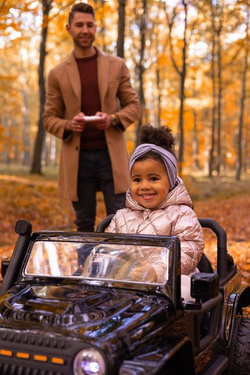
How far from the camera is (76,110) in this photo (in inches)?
219

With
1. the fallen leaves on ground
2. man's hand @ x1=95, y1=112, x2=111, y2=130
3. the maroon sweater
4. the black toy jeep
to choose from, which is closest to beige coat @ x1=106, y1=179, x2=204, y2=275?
the black toy jeep

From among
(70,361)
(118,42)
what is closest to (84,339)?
(70,361)

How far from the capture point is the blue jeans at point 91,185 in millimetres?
5496

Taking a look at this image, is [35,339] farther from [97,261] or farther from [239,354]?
[239,354]

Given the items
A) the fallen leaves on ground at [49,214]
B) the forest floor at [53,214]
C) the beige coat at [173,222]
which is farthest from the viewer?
the fallen leaves on ground at [49,214]

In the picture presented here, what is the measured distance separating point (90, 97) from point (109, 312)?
3.39 meters

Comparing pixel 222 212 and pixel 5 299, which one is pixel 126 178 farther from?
pixel 222 212

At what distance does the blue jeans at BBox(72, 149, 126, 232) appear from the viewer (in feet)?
18.0

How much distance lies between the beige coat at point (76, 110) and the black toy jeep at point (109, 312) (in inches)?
69.4

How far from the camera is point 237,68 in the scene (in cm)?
3362

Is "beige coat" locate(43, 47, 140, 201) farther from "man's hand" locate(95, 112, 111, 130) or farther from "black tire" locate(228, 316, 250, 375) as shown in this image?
"black tire" locate(228, 316, 250, 375)

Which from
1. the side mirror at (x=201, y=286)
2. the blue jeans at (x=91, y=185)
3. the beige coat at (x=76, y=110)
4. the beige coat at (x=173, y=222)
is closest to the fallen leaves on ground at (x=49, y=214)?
the blue jeans at (x=91, y=185)

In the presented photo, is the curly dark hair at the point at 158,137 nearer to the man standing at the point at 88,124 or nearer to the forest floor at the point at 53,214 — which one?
the man standing at the point at 88,124

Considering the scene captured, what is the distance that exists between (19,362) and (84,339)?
1.05 ft
